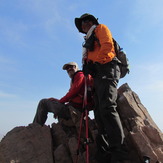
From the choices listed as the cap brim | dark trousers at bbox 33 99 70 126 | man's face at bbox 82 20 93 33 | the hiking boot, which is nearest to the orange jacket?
man's face at bbox 82 20 93 33

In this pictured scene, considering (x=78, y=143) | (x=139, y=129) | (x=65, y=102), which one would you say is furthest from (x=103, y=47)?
(x=65, y=102)

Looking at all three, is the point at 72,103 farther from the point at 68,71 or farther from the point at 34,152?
the point at 34,152

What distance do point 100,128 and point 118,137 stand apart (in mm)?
1419

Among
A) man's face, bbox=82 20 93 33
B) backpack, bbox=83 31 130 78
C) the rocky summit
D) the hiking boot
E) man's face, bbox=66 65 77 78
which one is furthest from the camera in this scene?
man's face, bbox=66 65 77 78

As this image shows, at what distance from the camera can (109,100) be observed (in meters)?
6.75

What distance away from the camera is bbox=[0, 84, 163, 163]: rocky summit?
288 inches

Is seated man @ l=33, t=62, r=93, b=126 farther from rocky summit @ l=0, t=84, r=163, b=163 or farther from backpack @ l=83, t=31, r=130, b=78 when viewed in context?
backpack @ l=83, t=31, r=130, b=78

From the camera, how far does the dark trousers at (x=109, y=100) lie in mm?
6422

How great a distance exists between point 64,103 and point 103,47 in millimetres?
4127

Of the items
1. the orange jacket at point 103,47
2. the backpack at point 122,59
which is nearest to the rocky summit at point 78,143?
the backpack at point 122,59

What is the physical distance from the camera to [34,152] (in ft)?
27.0

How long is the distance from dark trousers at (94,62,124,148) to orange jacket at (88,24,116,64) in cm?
25

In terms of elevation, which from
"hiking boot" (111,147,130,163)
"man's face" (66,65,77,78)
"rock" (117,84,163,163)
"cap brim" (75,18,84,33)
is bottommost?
"hiking boot" (111,147,130,163)

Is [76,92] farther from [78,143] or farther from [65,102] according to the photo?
[78,143]
